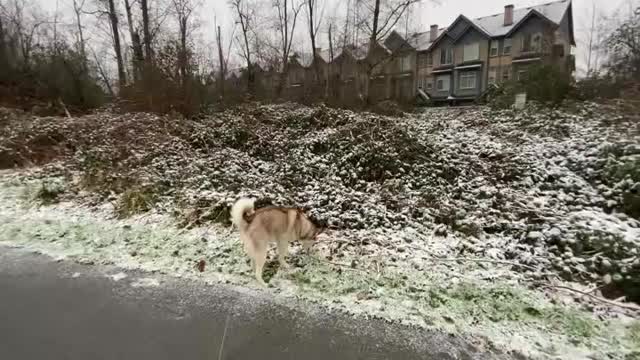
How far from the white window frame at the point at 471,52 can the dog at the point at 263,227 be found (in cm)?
3176

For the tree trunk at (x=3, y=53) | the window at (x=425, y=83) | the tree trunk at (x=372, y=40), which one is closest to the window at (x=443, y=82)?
the window at (x=425, y=83)

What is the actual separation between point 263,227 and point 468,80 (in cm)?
3192

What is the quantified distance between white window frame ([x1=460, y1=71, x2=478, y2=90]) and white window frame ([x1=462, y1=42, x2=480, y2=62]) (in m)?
1.28

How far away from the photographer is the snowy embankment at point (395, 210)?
316 centimetres

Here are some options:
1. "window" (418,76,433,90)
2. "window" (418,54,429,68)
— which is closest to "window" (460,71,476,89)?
"window" (418,76,433,90)

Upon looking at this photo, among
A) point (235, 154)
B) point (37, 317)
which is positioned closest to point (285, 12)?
point (235, 154)

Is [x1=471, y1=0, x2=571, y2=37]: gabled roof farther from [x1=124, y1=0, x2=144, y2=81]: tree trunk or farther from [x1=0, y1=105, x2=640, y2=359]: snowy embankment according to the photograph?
[x1=124, y1=0, x2=144, y2=81]: tree trunk

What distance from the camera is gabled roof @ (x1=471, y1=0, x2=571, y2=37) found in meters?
26.6

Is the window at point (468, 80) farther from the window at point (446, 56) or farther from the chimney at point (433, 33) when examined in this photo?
the chimney at point (433, 33)

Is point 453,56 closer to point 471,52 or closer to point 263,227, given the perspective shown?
point 471,52

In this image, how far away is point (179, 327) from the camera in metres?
2.87

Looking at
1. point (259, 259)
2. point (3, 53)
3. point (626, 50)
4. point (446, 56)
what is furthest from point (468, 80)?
point (3, 53)

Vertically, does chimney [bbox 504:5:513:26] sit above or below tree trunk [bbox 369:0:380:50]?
above

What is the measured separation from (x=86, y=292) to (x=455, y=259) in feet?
13.7
